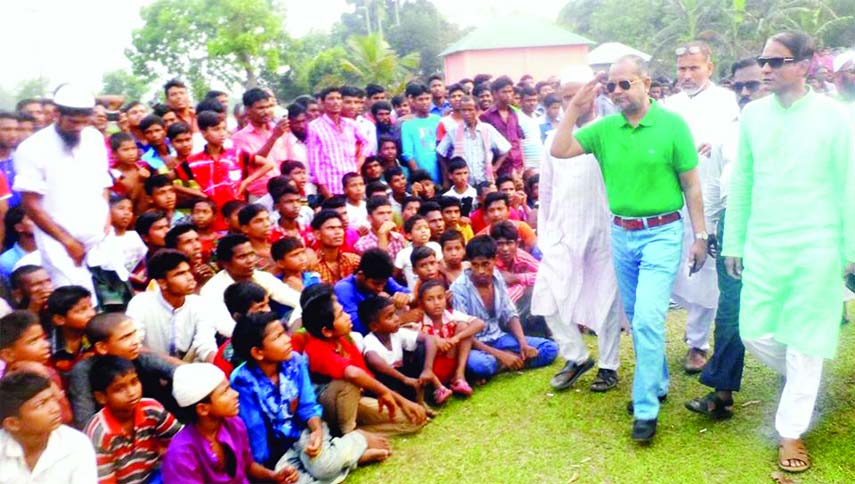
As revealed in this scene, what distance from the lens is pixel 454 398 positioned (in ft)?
17.4

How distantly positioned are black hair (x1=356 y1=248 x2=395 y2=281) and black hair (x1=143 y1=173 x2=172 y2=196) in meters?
1.58

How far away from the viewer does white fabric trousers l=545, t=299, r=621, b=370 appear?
5.14 meters

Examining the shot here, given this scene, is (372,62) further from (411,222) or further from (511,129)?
(411,222)

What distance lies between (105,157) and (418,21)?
4007 centimetres

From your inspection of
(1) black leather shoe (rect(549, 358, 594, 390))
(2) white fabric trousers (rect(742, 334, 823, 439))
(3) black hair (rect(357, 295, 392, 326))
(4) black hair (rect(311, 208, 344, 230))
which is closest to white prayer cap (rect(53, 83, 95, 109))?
(4) black hair (rect(311, 208, 344, 230))

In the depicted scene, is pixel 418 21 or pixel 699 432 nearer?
pixel 699 432

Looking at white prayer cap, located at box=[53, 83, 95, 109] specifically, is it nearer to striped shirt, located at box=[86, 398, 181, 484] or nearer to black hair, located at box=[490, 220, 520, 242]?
striped shirt, located at box=[86, 398, 181, 484]

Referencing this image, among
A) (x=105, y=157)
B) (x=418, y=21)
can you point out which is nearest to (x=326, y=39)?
(x=418, y=21)

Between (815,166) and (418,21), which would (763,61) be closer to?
(815,166)

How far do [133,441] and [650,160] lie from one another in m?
3.03

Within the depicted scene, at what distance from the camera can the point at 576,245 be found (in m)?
5.19

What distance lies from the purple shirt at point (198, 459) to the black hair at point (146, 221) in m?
1.95

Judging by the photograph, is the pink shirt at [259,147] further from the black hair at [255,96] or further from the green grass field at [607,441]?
the green grass field at [607,441]

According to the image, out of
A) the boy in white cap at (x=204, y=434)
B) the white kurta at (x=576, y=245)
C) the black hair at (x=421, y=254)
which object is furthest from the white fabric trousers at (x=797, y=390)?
the boy in white cap at (x=204, y=434)
